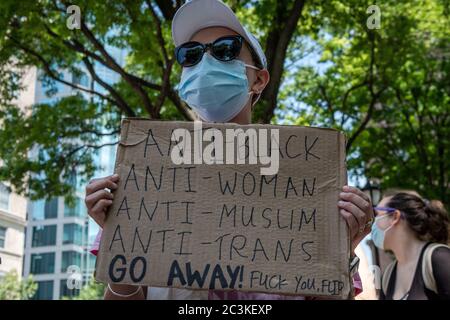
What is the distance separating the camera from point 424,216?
4.53 m

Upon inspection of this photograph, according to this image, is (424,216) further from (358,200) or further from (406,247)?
(358,200)

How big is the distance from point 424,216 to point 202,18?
274 cm

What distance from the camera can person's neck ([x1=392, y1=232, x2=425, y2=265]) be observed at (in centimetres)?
435

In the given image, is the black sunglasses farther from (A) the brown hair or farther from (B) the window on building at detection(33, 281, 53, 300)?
(B) the window on building at detection(33, 281, 53, 300)

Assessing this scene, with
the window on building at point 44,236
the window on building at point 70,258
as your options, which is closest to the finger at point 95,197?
the window on building at point 44,236

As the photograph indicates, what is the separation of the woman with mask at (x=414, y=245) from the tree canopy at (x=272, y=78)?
3.52m

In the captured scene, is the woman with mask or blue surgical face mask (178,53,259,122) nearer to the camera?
blue surgical face mask (178,53,259,122)

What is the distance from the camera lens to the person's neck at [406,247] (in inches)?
171

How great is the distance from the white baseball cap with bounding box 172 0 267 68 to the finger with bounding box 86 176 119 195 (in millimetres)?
823

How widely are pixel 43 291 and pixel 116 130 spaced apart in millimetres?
39787

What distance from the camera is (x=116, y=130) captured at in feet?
41.4

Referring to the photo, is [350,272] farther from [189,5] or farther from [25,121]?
[25,121]

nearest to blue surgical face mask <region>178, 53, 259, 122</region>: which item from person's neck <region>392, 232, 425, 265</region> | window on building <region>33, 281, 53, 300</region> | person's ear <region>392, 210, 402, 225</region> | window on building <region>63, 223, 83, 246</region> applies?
person's neck <region>392, 232, 425, 265</region>

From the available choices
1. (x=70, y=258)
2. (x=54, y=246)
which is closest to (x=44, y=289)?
(x=70, y=258)
